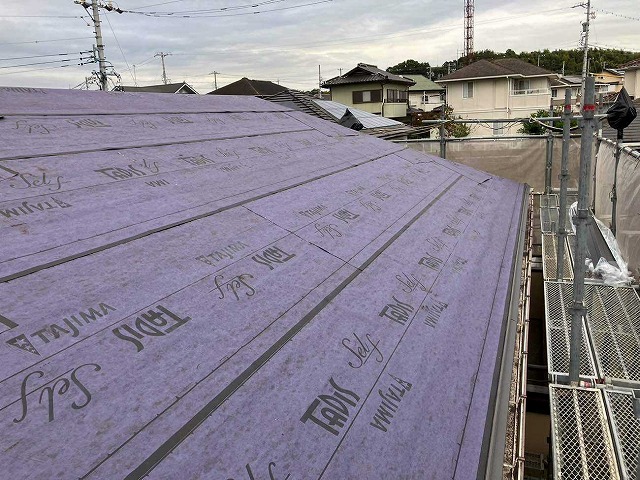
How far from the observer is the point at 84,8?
2089 centimetres

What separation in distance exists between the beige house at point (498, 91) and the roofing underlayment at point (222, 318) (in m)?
29.1

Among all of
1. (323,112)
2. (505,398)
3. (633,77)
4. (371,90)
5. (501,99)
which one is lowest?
(505,398)

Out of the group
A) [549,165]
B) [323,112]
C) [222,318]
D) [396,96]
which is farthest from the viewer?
[396,96]

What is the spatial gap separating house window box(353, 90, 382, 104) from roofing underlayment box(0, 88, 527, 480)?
1113 inches

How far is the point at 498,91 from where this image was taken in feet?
98.9

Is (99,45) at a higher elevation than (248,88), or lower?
higher

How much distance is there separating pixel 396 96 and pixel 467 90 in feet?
16.2

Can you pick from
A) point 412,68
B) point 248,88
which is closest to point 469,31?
point 412,68

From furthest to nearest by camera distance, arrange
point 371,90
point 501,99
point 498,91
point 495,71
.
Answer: point 371,90 → point 501,99 → point 498,91 → point 495,71

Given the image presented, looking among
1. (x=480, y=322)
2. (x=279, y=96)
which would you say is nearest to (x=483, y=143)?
(x=279, y=96)

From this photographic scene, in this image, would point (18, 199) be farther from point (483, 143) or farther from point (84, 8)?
point (84, 8)

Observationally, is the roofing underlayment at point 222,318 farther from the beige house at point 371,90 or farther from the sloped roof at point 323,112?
the beige house at point 371,90

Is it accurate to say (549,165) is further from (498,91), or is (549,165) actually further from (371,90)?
(498,91)

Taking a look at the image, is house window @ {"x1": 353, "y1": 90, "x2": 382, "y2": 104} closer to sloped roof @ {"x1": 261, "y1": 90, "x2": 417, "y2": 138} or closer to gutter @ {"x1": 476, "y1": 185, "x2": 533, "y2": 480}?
sloped roof @ {"x1": 261, "y1": 90, "x2": 417, "y2": 138}
